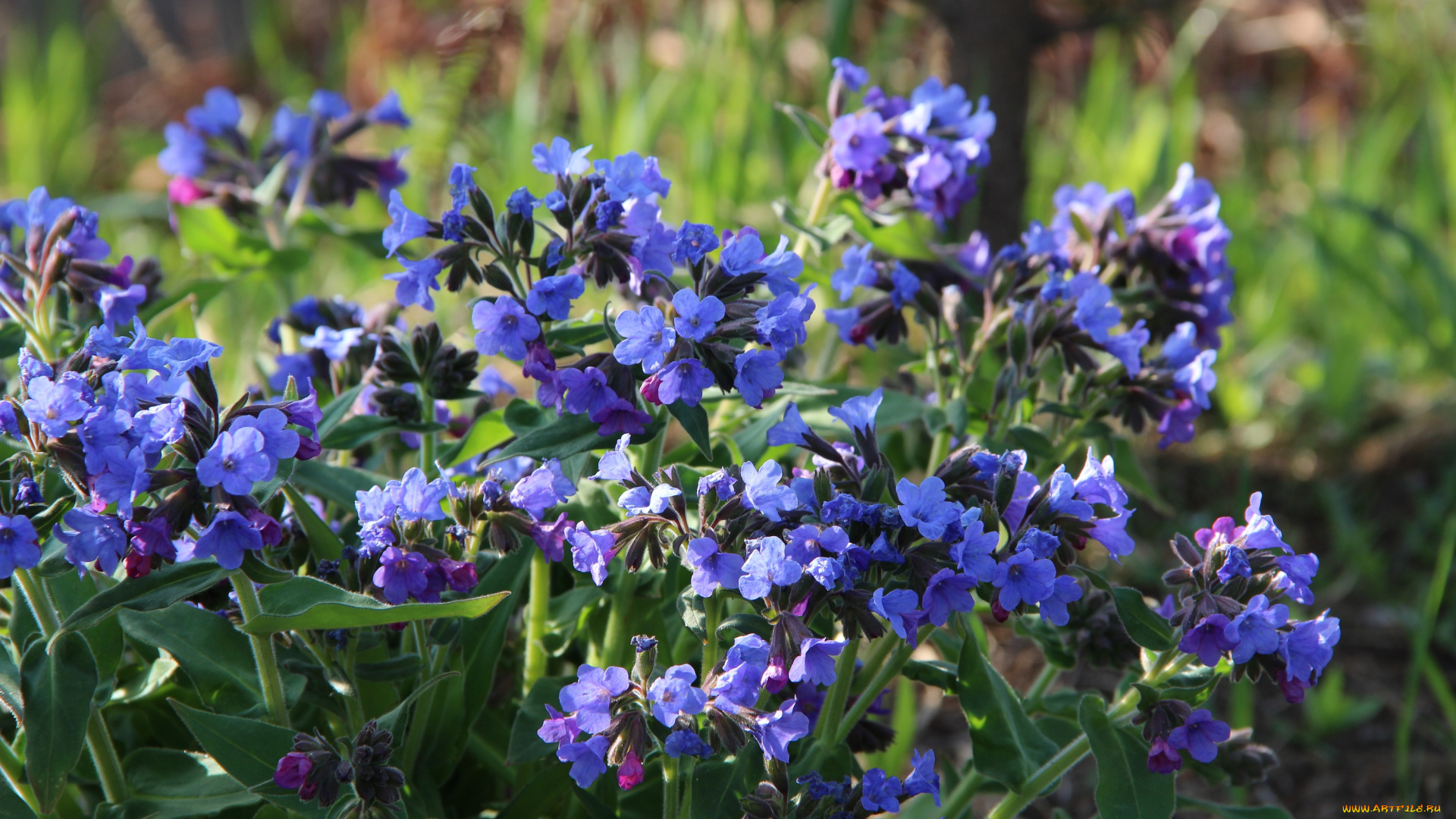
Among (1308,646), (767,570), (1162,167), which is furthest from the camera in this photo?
(1162,167)

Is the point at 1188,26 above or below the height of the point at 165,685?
above

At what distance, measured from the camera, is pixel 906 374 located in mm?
2244

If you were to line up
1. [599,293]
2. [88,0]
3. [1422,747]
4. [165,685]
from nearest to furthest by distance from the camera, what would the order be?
[165,685], [1422,747], [599,293], [88,0]

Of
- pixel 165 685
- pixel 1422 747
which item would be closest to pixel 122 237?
pixel 165 685

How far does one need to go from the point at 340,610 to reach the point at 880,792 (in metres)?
0.66

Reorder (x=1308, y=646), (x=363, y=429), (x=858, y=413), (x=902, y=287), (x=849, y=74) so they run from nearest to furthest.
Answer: (x=1308, y=646), (x=858, y=413), (x=363, y=429), (x=902, y=287), (x=849, y=74)

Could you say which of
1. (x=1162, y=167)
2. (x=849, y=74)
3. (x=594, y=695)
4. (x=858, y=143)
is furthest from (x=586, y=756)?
(x=1162, y=167)

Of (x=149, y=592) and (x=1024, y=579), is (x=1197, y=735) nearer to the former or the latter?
(x=1024, y=579)

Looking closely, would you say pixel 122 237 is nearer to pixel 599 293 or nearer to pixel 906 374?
pixel 599 293

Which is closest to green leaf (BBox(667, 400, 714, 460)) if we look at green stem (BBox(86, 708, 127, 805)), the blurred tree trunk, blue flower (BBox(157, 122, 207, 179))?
green stem (BBox(86, 708, 127, 805))

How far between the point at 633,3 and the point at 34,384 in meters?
3.54

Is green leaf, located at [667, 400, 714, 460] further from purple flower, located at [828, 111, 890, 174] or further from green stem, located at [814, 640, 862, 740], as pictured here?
purple flower, located at [828, 111, 890, 174]

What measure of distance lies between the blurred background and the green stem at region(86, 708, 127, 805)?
94 cm

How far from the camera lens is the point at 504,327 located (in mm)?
1357
